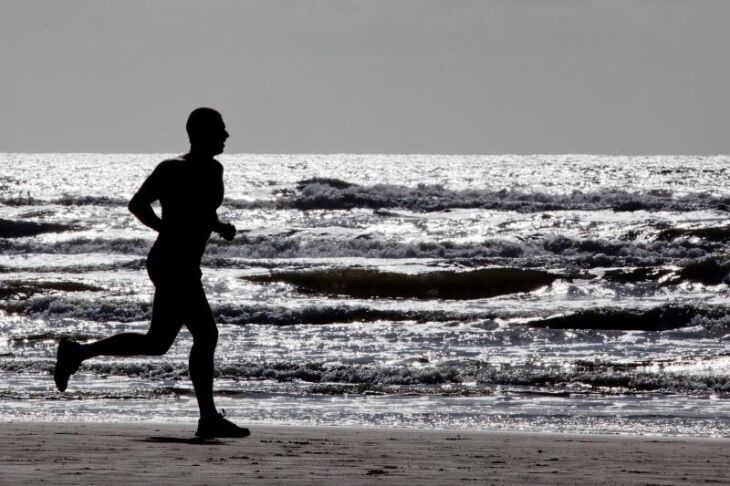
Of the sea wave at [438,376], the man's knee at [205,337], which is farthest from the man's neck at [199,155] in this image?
the sea wave at [438,376]

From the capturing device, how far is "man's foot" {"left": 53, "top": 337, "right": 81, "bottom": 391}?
593 cm

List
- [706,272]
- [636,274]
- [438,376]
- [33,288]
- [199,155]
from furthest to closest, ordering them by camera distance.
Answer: [636,274] → [706,272] → [33,288] → [438,376] → [199,155]

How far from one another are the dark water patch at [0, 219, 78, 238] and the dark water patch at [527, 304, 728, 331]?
856 inches

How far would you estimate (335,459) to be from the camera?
513 centimetres

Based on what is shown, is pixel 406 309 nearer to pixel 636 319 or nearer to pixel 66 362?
pixel 636 319

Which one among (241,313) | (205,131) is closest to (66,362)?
(205,131)

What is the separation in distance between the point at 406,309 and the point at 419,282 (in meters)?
5.49

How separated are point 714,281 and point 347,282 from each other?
7.56 meters

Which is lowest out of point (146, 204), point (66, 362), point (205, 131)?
point (66, 362)

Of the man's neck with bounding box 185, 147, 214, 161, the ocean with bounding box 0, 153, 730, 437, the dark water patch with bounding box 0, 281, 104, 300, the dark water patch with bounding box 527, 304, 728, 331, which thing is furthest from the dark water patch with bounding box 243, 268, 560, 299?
the man's neck with bounding box 185, 147, 214, 161

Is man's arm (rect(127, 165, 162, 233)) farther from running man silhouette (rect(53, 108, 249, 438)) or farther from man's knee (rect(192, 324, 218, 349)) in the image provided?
man's knee (rect(192, 324, 218, 349))

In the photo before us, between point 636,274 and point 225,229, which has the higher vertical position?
point 636,274

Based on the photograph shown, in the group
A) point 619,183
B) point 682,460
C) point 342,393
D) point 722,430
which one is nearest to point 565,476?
point 682,460

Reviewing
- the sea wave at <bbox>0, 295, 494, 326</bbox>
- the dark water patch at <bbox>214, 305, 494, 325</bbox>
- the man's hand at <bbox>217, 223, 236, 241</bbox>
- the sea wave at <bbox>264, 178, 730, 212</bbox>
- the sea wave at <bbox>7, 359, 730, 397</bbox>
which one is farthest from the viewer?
the sea wave at <bbox>264, 178, 730, 212</bbox>
